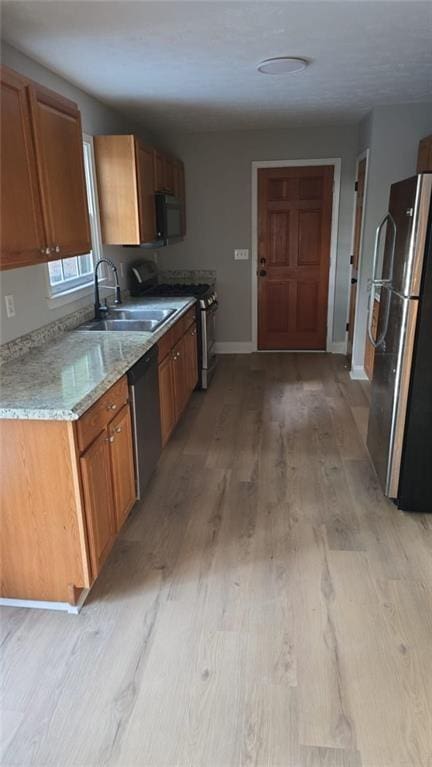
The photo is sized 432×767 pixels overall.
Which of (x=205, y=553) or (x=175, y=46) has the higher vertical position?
(x=175, y=46)

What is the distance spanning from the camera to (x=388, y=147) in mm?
4426

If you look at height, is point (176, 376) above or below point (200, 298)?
below

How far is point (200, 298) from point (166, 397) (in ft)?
4.88

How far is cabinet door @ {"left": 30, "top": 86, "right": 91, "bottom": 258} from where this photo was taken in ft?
7.47

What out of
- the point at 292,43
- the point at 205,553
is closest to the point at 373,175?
the point at 292,43

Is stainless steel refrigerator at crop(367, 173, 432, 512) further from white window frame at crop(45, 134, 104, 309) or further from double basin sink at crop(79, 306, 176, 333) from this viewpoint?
white window frame at crop(45, 134, 104, 309)

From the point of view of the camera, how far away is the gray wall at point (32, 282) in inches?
101

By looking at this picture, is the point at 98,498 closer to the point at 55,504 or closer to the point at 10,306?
the point at 55,504

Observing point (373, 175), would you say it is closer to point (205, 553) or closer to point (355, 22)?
point (355, 22)

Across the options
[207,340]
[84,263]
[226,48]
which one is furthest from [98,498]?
[207,340]

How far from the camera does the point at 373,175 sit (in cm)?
450

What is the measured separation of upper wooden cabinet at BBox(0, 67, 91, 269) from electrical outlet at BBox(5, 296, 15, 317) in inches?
14.6

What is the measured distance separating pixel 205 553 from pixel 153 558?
259 mm

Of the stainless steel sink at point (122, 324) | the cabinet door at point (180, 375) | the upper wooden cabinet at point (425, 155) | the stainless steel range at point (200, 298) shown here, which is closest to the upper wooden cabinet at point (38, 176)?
the stainless steel sink at point (122, 324)
